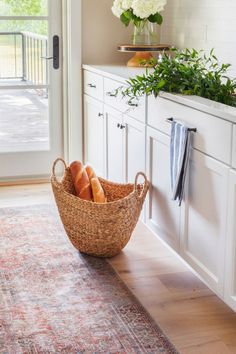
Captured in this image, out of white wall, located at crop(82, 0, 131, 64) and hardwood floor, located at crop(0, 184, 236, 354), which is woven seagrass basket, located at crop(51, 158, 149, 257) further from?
white wall, located at crop(82, 0, 131, 64)

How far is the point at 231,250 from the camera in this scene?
235 cm

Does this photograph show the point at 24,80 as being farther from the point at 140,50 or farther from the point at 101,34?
the point at 140,50

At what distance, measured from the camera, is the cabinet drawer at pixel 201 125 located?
2.34 m

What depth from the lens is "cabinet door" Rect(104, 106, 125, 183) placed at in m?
3.67

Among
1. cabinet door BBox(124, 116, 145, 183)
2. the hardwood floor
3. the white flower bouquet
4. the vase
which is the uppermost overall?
the white flower bouquet

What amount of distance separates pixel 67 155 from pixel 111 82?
1029mm

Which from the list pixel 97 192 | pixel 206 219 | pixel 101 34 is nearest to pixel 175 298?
pixel 206 219

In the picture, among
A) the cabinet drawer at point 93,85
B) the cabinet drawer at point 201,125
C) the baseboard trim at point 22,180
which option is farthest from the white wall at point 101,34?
the cabinet drawer at point 201,125

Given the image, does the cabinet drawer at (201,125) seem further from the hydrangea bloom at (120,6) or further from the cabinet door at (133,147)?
the hydrangea bloom at (120,6)

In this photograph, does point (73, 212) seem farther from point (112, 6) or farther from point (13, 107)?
point (112, 6)

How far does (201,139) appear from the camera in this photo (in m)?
2.55

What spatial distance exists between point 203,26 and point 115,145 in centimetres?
92

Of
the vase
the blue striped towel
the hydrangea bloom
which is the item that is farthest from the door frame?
the blue striped towel

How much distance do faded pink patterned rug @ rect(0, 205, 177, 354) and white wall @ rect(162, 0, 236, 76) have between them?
1407mm
